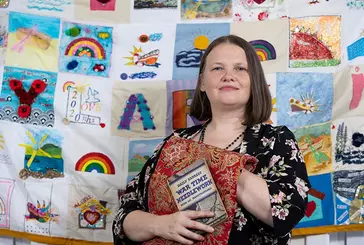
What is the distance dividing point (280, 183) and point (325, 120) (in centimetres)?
68

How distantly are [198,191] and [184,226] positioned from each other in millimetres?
78

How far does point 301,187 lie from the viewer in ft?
3.61

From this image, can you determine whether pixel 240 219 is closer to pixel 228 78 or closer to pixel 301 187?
pixel 301 187

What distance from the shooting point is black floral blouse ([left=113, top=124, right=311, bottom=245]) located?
41.9 inches

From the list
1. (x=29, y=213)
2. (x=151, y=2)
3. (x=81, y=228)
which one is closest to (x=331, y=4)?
(x=151, y=2)

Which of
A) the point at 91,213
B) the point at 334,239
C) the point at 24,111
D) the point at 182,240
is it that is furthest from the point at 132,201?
the point at 334,239

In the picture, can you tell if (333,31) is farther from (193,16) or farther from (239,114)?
(239,114)

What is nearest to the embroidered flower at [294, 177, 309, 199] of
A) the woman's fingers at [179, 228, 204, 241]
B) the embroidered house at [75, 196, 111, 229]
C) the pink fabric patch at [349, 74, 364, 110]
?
the woman's fingers at [179, 228, 204, 241]

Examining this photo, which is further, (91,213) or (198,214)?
(91,213)

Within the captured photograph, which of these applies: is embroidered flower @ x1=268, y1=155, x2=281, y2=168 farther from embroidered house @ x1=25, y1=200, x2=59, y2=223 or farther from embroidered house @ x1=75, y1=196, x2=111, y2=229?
embroidered house @ x1=25, y1=200, x2=59, y2=223

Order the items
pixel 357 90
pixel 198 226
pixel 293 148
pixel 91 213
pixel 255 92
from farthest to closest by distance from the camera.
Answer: pixel 91 213 → pixel 357 90 → pixel 255 92 → pixel 293 148 → pixel 198 226

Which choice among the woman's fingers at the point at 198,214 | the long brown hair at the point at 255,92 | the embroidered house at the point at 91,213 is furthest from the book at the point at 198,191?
the embroidered house at the point at 91,213

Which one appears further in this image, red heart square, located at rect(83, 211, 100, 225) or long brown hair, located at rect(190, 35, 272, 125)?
red heart square, located at rect(83, 211, 100, 225)

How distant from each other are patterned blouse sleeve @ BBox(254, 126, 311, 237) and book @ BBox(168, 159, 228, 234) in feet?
0.35
